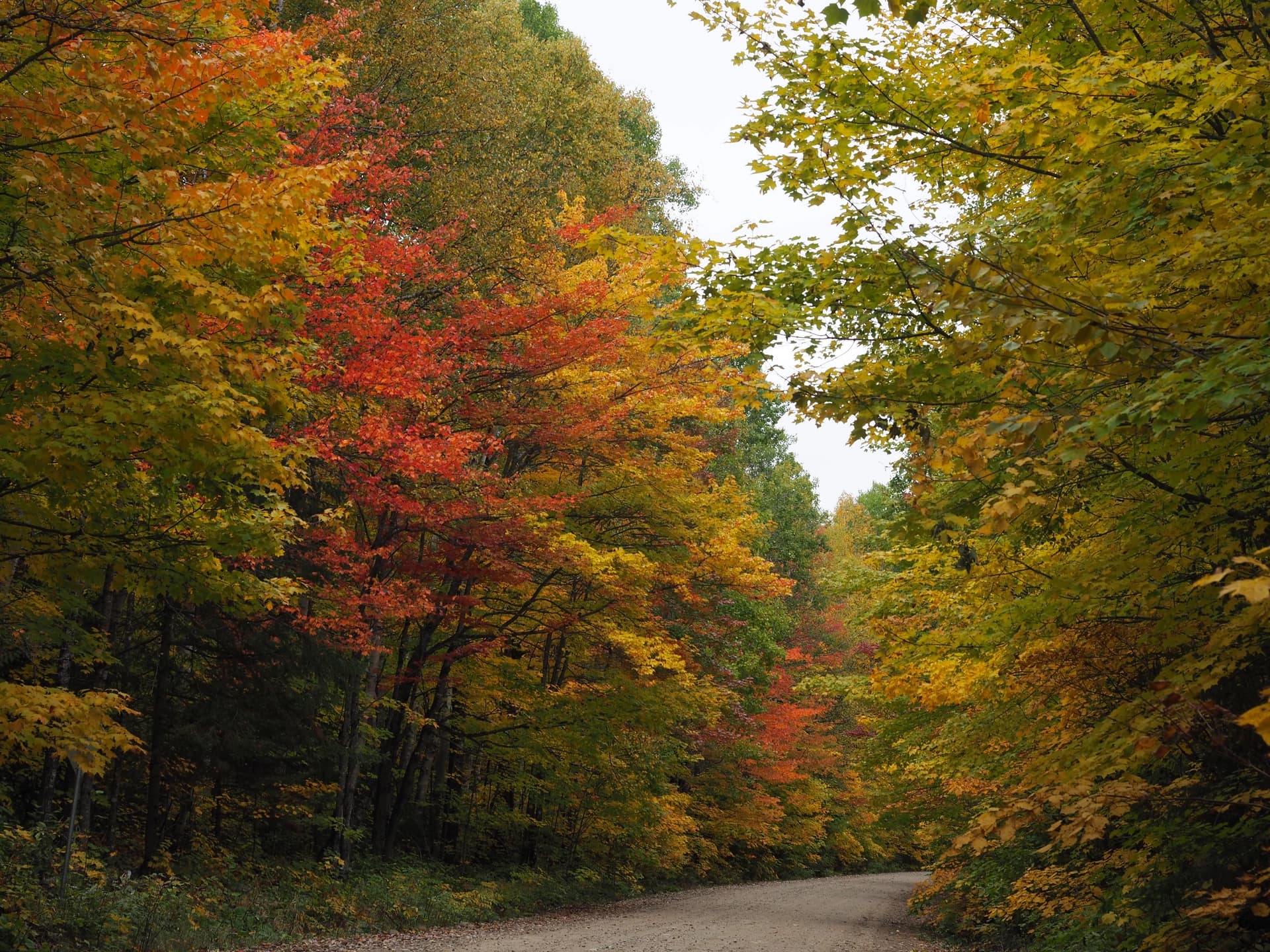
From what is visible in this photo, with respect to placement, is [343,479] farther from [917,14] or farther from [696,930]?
[917,14]

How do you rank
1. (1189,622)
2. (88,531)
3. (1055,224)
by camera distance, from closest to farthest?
(1189,622)
(1055,224)
(88,531)

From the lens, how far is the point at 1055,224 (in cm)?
585

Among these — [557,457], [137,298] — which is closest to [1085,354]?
[137,298]

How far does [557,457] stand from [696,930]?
869cm

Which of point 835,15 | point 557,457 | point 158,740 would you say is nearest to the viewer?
point 835,15

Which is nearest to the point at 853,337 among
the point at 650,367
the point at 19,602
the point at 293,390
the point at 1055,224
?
the point at 1055,224

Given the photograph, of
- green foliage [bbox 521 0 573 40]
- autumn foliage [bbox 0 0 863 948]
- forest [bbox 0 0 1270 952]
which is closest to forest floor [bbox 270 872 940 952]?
forest [bbox 0 0 1270 952]

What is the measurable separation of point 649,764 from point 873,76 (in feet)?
50.9

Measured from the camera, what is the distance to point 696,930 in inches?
580

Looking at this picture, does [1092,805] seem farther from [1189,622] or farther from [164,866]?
[164,866]

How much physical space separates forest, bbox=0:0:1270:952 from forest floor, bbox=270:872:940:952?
99 centimetres

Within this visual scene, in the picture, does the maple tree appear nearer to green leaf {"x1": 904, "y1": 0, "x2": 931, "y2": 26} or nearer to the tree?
green leaf {"x1": 904, "y1": 0, "x2": 931, "y2": 26}

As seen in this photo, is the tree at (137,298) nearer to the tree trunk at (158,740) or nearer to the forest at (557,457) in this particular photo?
the forest at (557,457)

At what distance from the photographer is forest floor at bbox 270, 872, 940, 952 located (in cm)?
1181
